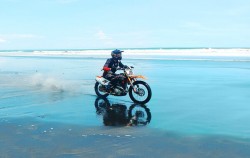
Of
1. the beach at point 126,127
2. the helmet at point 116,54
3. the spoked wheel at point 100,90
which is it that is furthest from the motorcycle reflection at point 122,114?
the helmet at point 116,54

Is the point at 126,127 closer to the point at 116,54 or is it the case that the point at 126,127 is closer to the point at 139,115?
the point at 139,115

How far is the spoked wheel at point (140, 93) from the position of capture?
1041cm

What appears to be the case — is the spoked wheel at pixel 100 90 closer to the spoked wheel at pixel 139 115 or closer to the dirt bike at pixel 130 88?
the dirt bike at pixel 130 88

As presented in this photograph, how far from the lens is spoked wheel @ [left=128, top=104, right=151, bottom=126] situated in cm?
773

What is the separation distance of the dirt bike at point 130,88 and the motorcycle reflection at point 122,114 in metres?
0.64

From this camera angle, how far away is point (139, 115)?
8570 mm

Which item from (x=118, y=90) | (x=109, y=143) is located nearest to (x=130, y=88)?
(x=118, y=90)

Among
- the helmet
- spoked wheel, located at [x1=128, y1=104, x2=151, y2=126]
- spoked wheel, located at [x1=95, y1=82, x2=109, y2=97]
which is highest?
the helmet

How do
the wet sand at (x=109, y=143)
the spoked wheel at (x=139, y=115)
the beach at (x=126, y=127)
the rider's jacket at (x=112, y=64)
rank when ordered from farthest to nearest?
the rider's jacket at (x=112, y=64), the spoked wheel at (x=139, y=115), the beach at (x=126, y=127), the wet sand at (x=109, y=143)

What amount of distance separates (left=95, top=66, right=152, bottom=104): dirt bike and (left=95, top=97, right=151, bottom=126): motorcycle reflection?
644 millimetres

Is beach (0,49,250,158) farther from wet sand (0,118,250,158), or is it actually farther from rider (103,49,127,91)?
rider (103,49,127,91)

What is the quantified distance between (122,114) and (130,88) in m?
2.25

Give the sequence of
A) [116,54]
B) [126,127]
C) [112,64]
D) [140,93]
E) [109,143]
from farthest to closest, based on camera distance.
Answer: [112,64] → [116,54] → [140,93] → [126,127] → [109,143]

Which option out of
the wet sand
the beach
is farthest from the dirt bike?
the wet sand
